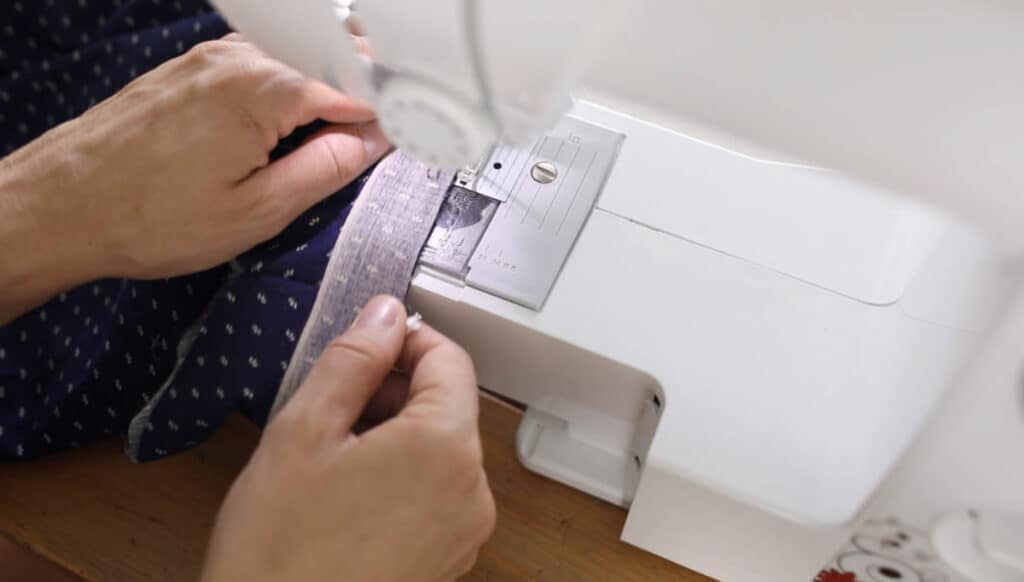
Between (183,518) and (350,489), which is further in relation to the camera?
(183,518)

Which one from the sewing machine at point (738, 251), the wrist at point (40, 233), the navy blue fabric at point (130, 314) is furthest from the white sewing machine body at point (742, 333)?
the wrist at point (40, 233)

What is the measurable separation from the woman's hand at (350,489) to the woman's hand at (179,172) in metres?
0.13

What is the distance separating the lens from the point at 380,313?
0.53m

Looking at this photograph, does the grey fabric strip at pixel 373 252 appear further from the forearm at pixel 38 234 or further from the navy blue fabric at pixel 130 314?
the forearm at pixel 38 234

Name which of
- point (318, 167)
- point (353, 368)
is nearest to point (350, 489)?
point (353, 368)

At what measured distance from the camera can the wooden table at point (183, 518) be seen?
0.62 meters

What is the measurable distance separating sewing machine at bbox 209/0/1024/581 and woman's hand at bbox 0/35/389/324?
9 centimetres

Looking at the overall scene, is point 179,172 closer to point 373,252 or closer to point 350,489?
point 373,252

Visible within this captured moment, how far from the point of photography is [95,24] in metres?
0.76

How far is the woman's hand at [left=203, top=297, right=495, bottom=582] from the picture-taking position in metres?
0.46

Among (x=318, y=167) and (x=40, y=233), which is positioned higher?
(x=318, y=167)

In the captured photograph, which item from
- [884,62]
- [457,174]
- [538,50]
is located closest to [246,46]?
[457,174]

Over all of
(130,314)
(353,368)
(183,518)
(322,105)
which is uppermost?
(322,105)

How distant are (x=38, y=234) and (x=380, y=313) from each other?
24 cm
